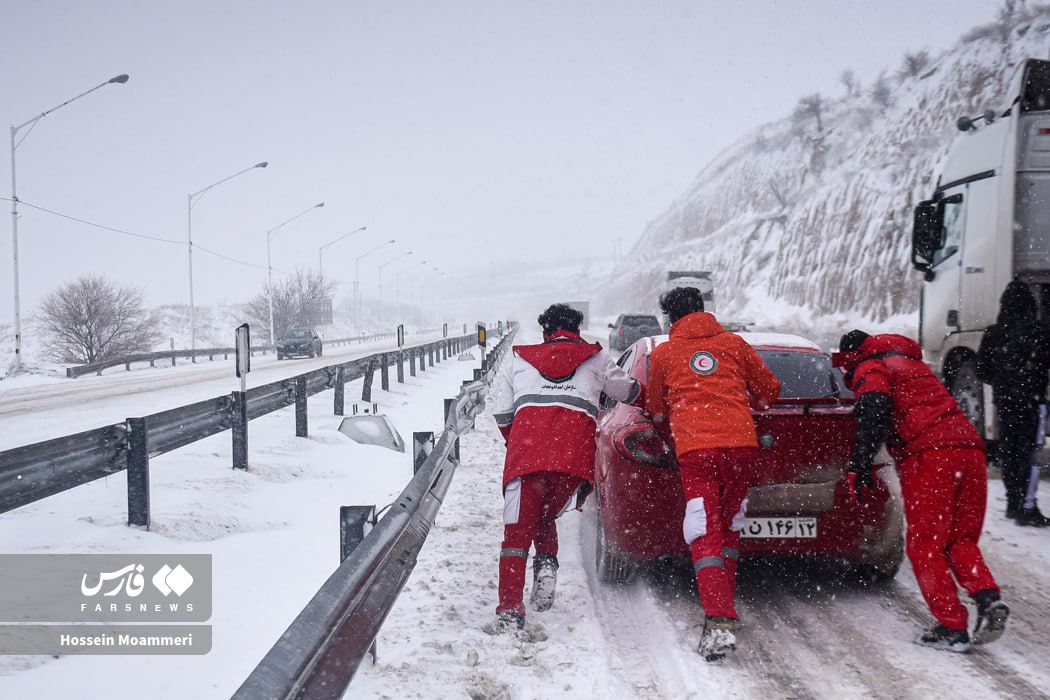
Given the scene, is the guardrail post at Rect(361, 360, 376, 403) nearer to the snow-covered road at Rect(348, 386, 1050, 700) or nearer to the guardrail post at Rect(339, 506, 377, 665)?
the snow-covered road at Rect(348, 386, 1050, 700)

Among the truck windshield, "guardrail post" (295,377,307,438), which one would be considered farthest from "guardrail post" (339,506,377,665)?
the truck windshield

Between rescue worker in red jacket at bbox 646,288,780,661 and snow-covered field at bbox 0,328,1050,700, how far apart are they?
1.10ft

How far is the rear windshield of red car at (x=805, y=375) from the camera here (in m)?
4.71

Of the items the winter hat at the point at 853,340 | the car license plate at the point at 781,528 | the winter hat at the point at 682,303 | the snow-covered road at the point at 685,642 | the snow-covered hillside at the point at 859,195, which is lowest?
the snow-covered road at the point at 685,642

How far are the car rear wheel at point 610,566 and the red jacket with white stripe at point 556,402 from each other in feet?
1.96

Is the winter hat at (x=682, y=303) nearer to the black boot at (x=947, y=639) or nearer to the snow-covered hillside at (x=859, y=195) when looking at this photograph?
the black boot at (x=947, y=639)

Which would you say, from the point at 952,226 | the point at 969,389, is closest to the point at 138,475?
the point at 969,389

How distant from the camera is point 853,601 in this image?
4496 millimetres

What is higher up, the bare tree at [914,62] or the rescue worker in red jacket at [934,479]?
the bare tree at [914,62]

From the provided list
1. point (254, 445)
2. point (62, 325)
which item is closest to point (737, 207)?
point (62, 325)

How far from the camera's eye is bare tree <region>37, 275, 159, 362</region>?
4044cm

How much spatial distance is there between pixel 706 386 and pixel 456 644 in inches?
72.1

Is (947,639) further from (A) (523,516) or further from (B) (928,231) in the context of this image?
(B) (928,231)

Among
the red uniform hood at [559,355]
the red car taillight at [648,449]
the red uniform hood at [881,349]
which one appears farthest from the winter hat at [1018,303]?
the red uniform hood at [559,355]
